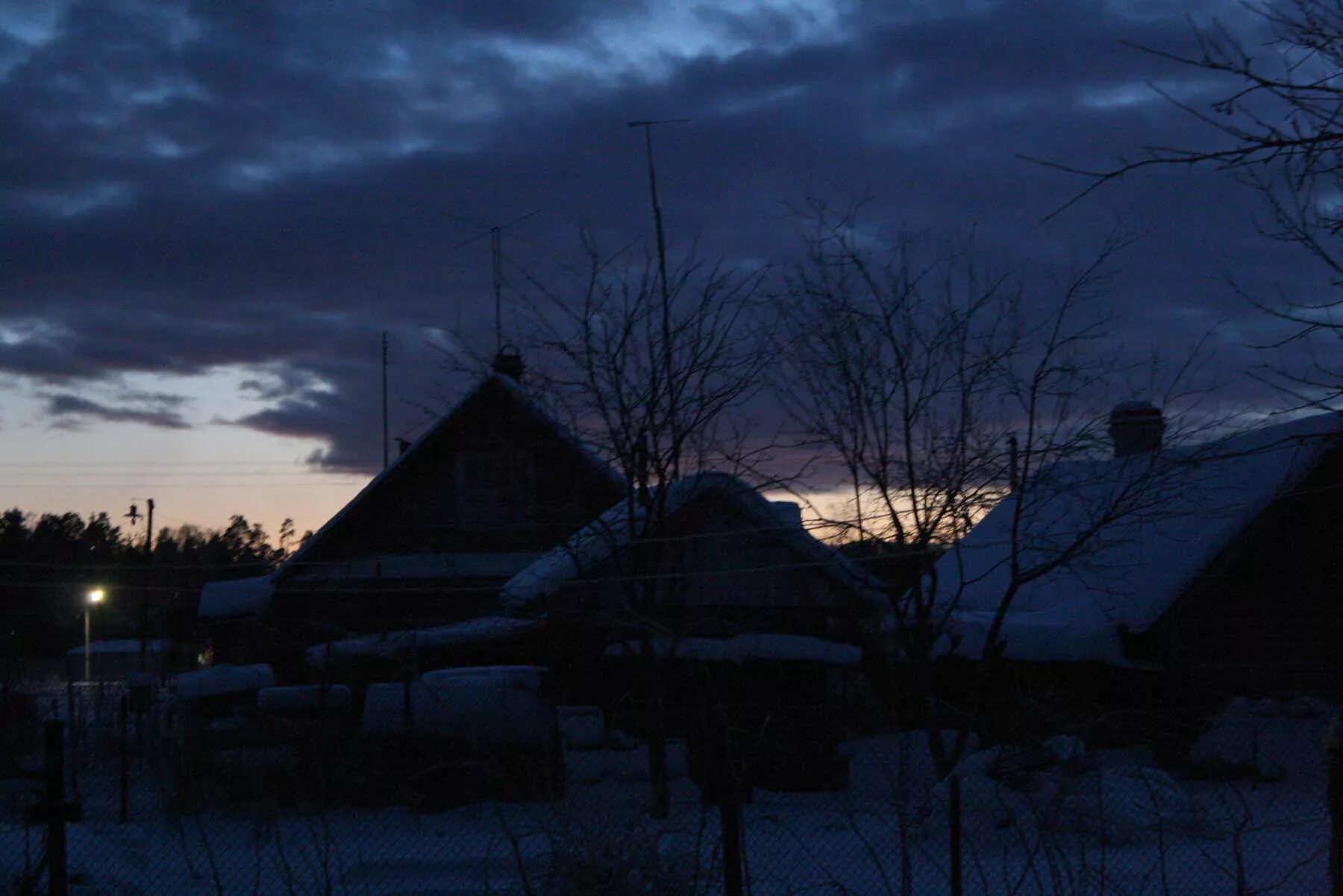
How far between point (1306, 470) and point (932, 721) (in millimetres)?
6198

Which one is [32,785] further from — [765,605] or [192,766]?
[765,605]

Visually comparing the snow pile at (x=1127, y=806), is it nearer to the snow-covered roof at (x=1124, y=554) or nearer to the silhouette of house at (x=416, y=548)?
the snow-covered roof at (x=1124, y=554)

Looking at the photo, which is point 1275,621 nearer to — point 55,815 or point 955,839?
point 955,839

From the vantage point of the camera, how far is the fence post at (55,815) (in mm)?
6758

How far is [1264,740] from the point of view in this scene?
626 inches

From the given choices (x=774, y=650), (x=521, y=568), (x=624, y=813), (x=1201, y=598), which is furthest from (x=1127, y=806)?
(x=521, y=568)

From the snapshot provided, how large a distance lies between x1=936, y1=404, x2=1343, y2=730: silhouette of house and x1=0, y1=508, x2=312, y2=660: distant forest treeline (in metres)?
10.2

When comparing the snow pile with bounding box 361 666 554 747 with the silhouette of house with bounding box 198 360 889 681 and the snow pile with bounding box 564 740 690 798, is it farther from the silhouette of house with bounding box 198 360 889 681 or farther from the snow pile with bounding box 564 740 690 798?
the silhouette of house with bounding box 198 360 889 681

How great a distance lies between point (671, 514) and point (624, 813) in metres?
3.79

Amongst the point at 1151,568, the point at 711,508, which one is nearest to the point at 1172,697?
the point at 1151,568

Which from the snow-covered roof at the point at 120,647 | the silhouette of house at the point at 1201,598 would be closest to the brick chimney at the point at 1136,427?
the silhouette of house at the point at 1201,598

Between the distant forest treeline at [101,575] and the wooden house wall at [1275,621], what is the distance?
486 inches

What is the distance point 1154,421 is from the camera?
14.0 m

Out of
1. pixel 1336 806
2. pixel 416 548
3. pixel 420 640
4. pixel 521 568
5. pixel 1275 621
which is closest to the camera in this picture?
pixel 1336 806
